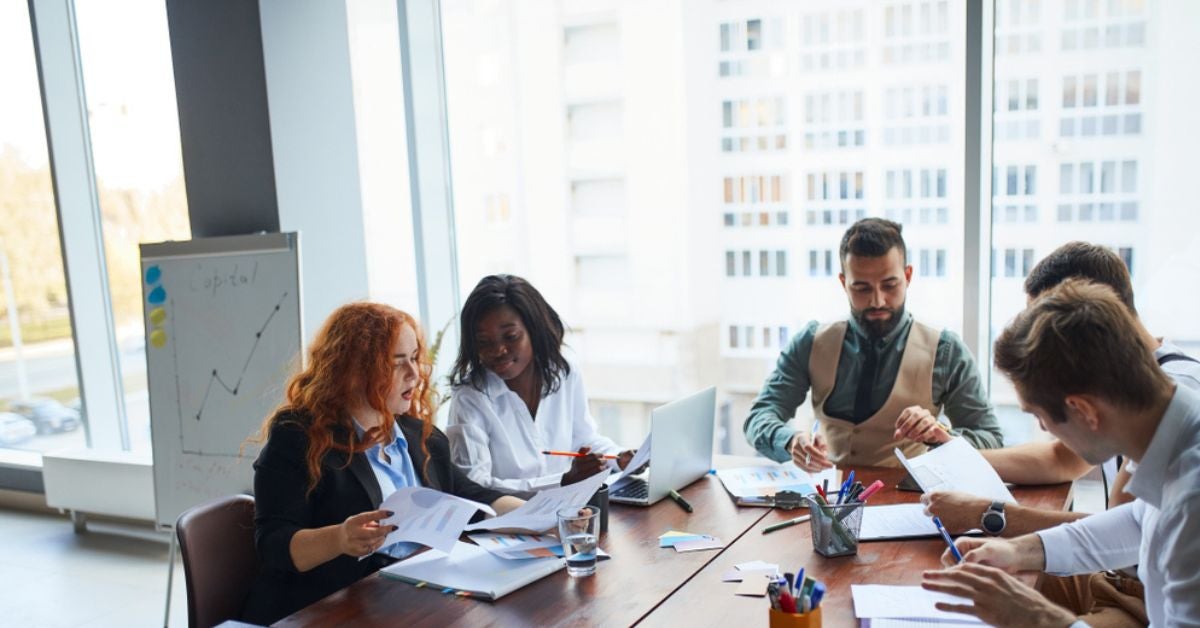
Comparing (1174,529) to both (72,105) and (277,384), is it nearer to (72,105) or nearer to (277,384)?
(277,384)

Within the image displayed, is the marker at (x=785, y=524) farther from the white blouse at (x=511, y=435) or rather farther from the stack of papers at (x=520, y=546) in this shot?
the white blouse at (x=511, y=435)

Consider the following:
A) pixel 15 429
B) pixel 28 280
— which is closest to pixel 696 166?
pixel 28 280

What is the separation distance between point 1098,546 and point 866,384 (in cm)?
109

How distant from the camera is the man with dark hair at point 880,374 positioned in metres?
2.58

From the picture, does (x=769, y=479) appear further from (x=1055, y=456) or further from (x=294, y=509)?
(x=294, y=509)

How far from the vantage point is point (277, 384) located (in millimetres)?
3246

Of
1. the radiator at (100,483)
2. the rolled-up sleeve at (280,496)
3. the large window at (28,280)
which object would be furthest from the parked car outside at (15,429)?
the rolled-up sleeve at (280,496)

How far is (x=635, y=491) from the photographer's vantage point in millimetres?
2244

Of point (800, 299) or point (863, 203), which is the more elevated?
point (863, 203)

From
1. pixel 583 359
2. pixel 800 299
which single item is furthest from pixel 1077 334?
pixel 583 359

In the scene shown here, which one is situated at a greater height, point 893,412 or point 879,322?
point 879,322

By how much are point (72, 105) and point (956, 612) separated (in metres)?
4.95

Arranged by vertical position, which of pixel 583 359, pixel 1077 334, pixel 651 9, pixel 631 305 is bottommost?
pixel 583 359

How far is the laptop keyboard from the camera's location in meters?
2.20
